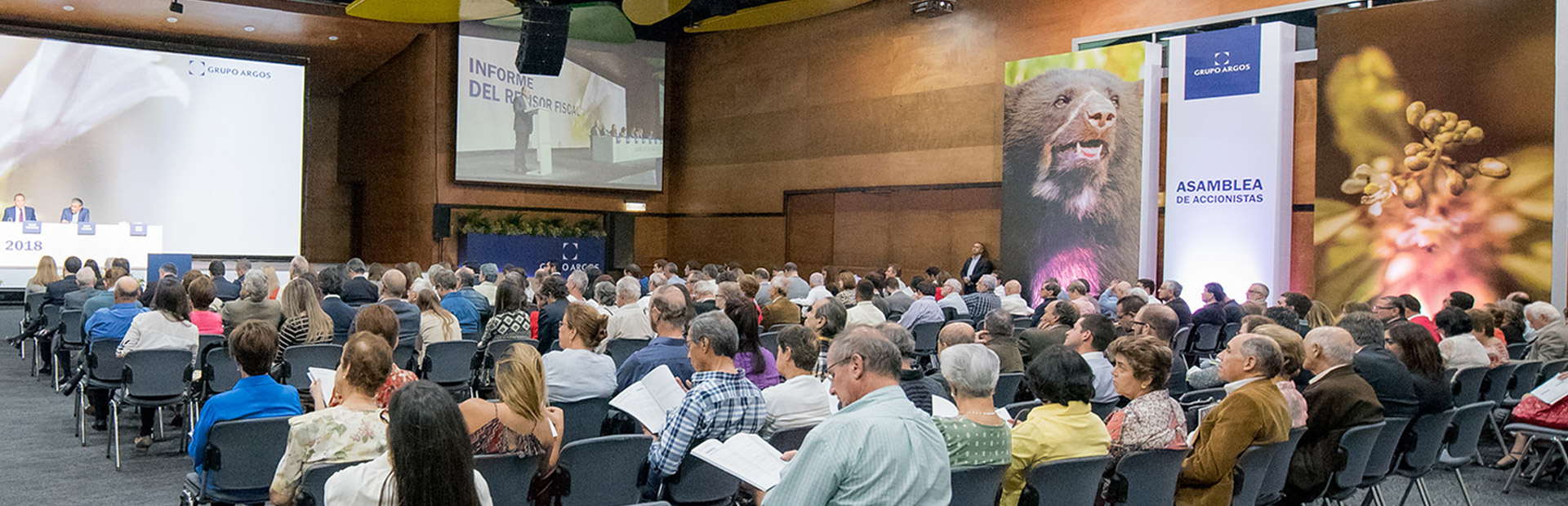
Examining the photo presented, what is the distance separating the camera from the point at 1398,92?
11.1m

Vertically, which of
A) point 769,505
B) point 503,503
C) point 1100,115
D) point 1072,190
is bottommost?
point 503,503

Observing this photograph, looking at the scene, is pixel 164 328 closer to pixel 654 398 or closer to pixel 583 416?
pixel 583 416

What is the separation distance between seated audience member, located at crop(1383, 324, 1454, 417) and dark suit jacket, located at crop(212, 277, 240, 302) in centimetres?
840

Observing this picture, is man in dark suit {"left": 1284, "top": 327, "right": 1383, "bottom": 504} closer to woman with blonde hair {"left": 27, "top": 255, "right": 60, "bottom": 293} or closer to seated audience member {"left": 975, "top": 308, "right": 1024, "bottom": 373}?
seated audience member {"left": 975, "top": 308, "right": 1024, "bottom": 373}

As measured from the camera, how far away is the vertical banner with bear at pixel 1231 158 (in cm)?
1188

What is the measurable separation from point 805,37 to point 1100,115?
245 inches

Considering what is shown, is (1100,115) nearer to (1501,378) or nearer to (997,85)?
(997,85)

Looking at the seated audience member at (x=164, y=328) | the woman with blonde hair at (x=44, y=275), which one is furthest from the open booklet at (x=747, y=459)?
the woman with blonde hair at (x=44, y=275)

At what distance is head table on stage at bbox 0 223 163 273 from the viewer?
12.2 meters

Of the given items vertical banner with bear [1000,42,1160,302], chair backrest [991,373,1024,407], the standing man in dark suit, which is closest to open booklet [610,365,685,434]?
chair backrest [991,373,1024,407]

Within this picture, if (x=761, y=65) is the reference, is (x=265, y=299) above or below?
below

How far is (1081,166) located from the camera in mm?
13484

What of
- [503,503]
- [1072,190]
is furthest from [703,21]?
→ [503,503]

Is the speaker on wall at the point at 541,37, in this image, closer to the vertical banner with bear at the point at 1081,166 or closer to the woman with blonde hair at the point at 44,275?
the vertical banner with bear at the point at 1081,166
